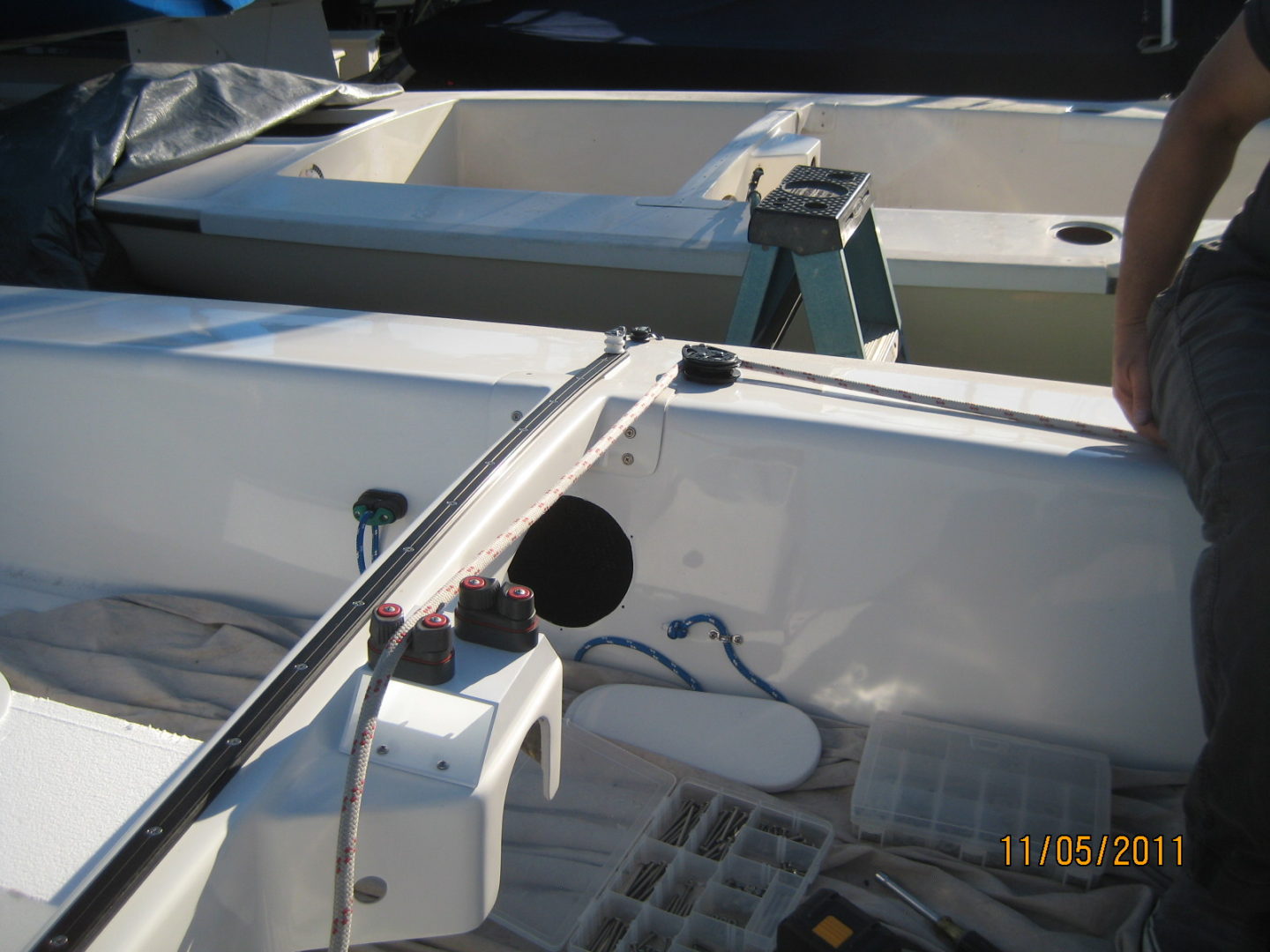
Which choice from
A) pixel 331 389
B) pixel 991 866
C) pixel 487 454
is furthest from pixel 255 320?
pixel 991 866

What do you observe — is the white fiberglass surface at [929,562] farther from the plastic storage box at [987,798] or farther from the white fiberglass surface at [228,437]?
the white fiberglass surface at [228,437]

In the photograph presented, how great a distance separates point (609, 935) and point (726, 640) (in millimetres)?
438

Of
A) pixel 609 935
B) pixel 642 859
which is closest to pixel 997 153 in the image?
pixel 642 859

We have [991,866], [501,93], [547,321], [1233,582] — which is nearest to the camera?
[1233,582]

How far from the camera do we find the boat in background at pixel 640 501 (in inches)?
51.0

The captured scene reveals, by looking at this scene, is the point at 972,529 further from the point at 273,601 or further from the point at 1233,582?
the point at 273,601

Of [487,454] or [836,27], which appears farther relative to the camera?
[836,27]

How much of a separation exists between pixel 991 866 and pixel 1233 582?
519mm

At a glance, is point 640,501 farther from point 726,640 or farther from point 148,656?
point 148,656

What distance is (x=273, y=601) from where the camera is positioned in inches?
65.1

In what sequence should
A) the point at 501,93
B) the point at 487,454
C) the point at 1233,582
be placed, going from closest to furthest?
the point at 1233,582, the point at 487,454, the point at 501,93

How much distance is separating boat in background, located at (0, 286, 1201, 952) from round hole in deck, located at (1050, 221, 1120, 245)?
993 mm

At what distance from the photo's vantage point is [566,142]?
3625 mm
